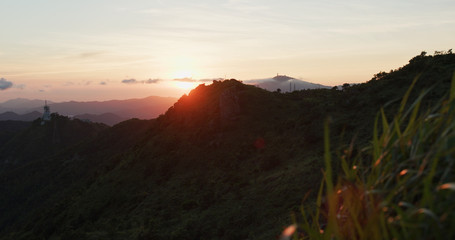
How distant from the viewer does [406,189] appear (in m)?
2.21

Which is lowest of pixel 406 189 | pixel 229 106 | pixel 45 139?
pixel 45 139

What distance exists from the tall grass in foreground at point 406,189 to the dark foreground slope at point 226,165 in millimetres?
13381

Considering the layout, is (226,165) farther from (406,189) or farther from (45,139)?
(45,139)

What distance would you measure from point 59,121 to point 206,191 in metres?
158

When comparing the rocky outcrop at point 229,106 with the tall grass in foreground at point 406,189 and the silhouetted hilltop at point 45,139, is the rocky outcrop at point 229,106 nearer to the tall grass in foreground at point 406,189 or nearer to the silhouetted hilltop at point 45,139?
the tall grass in foreground at point 406,189

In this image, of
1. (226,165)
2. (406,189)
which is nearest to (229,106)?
(226,165)

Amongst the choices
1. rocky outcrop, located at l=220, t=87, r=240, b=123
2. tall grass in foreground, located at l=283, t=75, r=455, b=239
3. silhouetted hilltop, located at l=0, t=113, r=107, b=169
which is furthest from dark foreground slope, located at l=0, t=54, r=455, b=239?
silhouetted hilltop, located at l=0, t=113, r=107, b=169

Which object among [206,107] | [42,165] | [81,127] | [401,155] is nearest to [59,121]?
[81,127]

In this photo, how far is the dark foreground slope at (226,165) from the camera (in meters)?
21.0

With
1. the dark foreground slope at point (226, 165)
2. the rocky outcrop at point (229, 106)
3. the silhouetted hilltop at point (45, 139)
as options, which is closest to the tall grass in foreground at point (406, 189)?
the dark foreground slope at point (226, 165)

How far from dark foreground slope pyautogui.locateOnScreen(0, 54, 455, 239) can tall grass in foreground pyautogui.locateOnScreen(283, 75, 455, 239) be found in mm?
13381

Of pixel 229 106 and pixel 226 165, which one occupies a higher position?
pixel 229 106

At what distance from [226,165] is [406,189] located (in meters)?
29.1

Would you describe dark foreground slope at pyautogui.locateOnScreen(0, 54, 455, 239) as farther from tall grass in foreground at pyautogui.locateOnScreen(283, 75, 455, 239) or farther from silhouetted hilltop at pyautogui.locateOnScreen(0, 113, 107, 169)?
silhouetted hilltop at pyautogui.locateOnScreen(0, 113, 107, 169)
